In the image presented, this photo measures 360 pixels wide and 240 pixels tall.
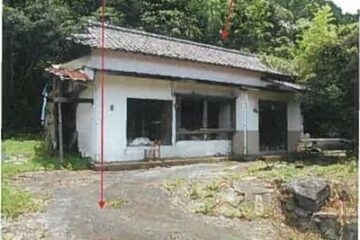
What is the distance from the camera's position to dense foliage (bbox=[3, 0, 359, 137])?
945cm

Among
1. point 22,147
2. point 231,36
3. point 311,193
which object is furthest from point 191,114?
point 231,36

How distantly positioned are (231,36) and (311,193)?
11.1 meters

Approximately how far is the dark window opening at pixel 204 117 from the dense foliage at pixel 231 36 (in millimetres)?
1716

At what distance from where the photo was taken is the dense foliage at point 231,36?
945 cm

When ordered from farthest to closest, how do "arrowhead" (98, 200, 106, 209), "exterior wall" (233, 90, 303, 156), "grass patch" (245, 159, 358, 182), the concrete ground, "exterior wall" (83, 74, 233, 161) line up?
"exterior wall" (233, 90, 303, 156), "exterior wall" (83, 74, 233, 161), "grass patch" (245, 159, 358, 182), "arrowhead" (98, 200, 106, 209), the concrete ground

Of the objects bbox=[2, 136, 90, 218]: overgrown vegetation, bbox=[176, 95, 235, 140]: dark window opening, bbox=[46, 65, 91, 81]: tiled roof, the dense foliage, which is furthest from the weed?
bbox=[176, 95, 235, 140]: dark window opening

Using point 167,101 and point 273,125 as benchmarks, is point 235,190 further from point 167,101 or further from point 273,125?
point 273,125

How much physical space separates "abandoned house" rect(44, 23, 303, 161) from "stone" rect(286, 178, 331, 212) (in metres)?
3.98

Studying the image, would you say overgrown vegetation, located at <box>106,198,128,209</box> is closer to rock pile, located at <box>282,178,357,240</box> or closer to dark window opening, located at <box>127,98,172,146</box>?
rock pile, located at <box>282,178,357,240</box>

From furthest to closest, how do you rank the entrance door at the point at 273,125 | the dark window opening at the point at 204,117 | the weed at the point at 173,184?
the entrance door at the point at 273,125 → the dark window opening at the point at 204,117 → the weed at the point at 173,184

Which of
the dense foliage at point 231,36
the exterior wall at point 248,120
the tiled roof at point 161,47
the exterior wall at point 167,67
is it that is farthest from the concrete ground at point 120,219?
the exterior wall at point 248,120

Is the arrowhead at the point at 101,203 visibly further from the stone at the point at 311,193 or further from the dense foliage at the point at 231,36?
the stone at the point at 311,193

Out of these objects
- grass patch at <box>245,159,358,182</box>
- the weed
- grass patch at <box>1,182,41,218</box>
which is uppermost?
grass patch at <box>245,159,358,182</box>

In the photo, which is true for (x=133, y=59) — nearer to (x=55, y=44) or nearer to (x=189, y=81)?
(x=189, y=81)
